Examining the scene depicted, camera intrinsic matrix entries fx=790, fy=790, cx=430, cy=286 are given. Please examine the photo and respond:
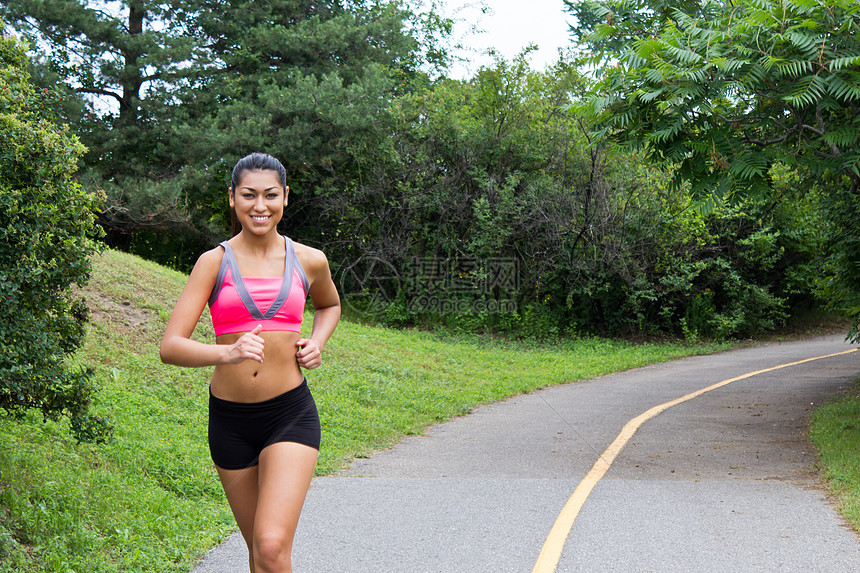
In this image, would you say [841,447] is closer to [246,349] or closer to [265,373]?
[265,373]

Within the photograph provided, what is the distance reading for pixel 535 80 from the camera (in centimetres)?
2339

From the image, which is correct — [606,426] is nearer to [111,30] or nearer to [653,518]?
[653,518]

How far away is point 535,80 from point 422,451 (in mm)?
16407

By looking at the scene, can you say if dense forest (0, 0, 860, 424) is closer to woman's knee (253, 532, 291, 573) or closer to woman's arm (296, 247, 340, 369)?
woman's arm (296, 247, 340, 369)

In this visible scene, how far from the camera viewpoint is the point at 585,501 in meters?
6.77

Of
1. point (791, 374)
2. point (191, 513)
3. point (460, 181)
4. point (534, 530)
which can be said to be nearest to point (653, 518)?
point (534, 530)

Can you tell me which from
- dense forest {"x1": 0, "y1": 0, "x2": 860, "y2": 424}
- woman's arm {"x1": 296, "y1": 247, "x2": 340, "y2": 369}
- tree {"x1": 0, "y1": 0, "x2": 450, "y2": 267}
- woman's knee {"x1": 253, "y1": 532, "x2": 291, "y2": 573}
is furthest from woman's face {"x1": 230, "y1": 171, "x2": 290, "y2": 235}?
tree {"x1": 0, "y1": 0, "x2": 450, "y2": 267}

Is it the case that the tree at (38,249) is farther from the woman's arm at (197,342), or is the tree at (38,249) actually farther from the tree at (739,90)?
the tree at (739,90)

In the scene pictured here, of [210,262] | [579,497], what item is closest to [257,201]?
[210,262]

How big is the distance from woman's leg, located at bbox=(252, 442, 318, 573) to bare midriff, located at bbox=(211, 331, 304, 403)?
0.78 feet

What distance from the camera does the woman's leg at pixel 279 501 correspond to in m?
3.06

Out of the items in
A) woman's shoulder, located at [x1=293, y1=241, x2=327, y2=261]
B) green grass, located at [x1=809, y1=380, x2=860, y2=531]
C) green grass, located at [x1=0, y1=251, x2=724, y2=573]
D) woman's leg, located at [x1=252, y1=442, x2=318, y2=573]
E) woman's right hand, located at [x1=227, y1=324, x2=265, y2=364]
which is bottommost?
green grass, located at [x1=0, y1=251, x2=724, y2=573]

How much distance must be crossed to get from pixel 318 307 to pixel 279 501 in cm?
107

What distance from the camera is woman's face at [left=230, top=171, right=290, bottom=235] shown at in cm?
336
